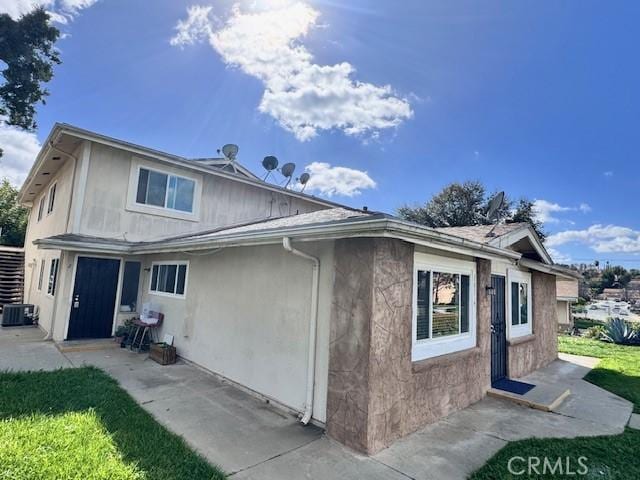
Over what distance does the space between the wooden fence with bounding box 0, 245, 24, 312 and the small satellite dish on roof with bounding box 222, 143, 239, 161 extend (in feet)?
43.4

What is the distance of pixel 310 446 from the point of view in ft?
14.8

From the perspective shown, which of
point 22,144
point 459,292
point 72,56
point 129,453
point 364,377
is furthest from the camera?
point 22,144

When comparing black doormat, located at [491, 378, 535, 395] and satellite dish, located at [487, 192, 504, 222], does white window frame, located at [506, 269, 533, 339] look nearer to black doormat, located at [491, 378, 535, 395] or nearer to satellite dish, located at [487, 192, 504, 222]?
black doormat, located at [491, 378, 535, 395]

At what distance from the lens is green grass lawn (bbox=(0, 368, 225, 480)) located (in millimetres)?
3625

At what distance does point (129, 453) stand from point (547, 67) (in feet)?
52.8

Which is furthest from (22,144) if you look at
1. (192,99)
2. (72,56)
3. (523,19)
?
(523,19)

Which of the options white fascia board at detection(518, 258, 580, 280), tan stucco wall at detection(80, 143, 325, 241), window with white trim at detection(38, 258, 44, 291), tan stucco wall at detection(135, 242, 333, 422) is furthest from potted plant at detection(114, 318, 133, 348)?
white fascia board at detection(518, 258, 580, 280)

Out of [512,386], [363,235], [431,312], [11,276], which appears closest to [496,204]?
[512,386]

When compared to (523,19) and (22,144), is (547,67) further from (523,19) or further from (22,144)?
(22,144)

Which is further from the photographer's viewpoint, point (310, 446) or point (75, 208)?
point (75, 208)

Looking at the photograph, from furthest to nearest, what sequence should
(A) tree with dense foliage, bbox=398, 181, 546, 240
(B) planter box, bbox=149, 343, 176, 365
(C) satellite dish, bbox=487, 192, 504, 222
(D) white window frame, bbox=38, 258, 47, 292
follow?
(A) tree with dense foliage, bbox=398, 181, 546, 240, (D) white window frame, bbox=38, 258, 47, 292, (C) satellite dish, bbox=487, 192, 504, 222, (B) planter box, bbox=149, 343, 176, 365

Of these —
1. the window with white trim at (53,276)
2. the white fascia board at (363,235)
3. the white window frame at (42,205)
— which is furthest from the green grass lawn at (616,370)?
the white window frame at (42,205)

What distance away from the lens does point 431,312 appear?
227 inches

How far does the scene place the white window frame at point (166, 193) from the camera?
11.3 metres
